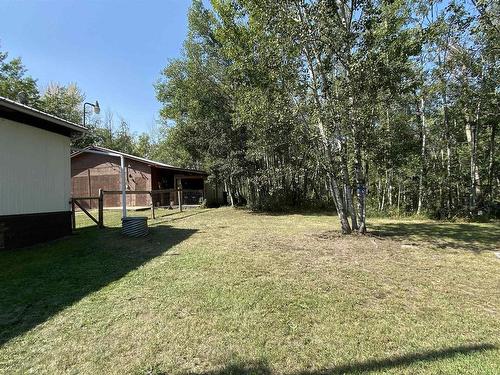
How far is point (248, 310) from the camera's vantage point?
349cm

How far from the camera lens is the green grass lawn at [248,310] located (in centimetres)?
258

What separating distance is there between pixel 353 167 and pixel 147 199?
13901mm

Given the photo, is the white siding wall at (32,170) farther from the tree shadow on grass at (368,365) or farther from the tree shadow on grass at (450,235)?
the tree shadow on grass at (450,235)

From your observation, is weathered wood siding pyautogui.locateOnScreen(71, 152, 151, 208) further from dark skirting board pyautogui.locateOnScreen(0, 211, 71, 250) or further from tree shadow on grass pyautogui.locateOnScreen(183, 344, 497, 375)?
tree shadow on grass pyautogui.locateOnScreen(183, 344, 497, 375)

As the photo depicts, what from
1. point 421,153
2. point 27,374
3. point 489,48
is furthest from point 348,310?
point 421,153

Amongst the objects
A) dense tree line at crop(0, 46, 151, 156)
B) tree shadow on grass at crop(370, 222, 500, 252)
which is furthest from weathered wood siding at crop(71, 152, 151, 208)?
tree shadow on grass at crop(370, 222, 500, 252)

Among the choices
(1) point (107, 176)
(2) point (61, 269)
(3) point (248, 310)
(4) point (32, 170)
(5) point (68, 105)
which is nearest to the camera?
(3) point (248, 310)

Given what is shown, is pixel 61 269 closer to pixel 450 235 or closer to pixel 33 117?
pixel 33 117

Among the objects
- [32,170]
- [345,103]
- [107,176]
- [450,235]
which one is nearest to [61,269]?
[32,170]

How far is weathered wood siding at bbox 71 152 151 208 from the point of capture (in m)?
19.1

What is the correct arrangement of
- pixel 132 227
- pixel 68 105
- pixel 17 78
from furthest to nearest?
1. pixel 68 105
2. pixel 17 78
3. pixel 132 227

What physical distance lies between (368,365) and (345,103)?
18.8ft

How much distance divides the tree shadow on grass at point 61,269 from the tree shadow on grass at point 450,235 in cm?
550

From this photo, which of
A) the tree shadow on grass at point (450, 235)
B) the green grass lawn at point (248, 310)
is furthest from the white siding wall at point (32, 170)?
the tree shadow on grass at point (450, 235)
